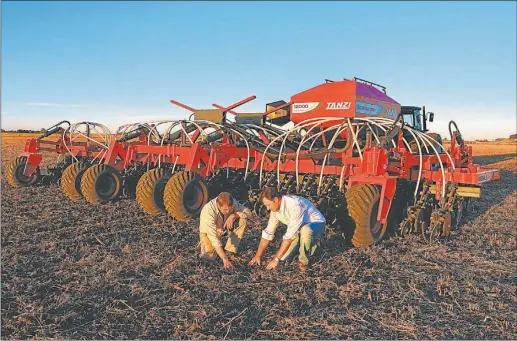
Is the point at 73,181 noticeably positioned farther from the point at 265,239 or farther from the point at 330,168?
the point at 265,239

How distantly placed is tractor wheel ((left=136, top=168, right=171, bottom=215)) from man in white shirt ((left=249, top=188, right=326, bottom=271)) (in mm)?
2760

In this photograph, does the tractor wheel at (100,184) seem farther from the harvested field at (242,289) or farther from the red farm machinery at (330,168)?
the harvested field at (242,289)

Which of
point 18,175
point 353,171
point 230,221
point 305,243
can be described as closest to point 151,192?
point 230,221

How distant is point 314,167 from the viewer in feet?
20.9

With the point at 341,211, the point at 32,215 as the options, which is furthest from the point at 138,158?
the point at 341,211

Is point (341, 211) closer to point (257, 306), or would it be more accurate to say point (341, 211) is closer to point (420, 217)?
point (420, 217)

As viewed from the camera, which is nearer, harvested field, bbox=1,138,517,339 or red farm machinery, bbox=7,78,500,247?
harvested field, bbox=1,138,517,339

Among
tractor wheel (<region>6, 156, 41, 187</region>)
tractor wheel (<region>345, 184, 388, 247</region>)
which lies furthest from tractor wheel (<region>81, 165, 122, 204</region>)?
tractor wheel (<region>345, 184, 388, 247</region>)

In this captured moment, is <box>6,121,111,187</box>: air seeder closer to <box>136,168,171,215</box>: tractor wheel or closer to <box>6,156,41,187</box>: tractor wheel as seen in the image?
<box>6,156,41,187</box>: tractor wheel

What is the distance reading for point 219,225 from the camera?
15.5 ft

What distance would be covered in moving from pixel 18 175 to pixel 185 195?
5278mm

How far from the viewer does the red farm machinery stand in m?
5.37

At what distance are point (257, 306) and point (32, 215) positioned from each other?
4.75 metres

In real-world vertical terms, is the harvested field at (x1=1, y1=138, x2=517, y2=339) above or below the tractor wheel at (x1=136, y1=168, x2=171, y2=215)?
below
